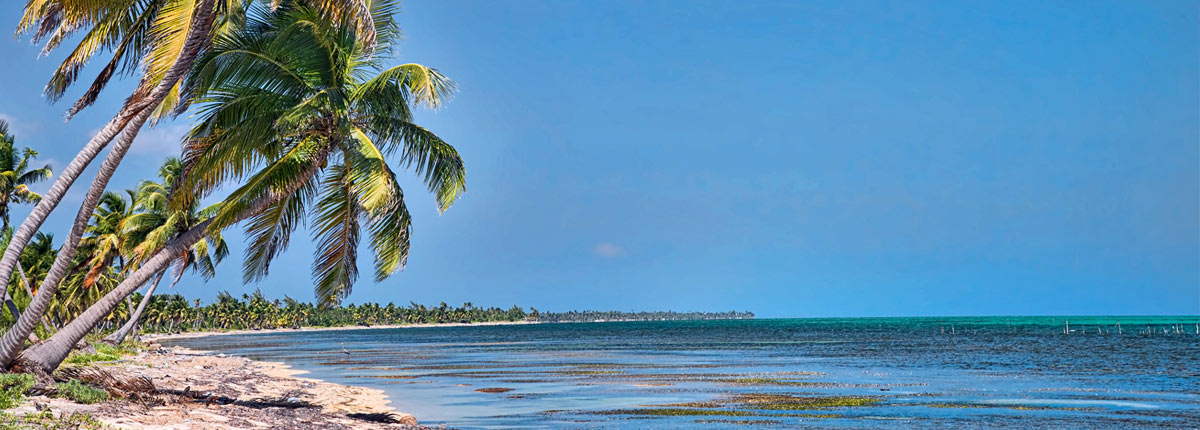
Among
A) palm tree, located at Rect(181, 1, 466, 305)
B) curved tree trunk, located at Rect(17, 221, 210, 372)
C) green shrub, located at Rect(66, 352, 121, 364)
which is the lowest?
green shrub, located at Rect(66, 352, 121, 364)

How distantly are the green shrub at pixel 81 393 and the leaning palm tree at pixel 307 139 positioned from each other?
1.42 m

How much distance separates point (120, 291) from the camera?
15.5 metres

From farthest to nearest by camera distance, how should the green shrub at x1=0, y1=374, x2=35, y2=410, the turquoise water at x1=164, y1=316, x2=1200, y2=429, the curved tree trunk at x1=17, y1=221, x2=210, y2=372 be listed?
the turquoise water at x1=164, y1=316, x2=1200, y2=429 → the curved tree trunk at x1=17, y1=221, x2=210, y2=372 → the green shrub at x1=0, y1=374, x2=35, y2=410

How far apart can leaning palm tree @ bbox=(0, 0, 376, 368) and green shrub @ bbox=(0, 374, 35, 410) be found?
1598mm

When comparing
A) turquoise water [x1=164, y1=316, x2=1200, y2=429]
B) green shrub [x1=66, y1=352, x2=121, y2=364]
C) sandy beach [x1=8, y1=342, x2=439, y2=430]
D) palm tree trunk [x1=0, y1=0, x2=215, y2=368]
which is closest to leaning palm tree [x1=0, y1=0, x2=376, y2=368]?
palm tree trunk [x1=0, y1=0, x2=215, y2=368]

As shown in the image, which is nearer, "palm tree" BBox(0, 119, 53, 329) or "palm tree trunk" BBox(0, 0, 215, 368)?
A: "palm tree trunk" BBox(0, 0, 215, 368)

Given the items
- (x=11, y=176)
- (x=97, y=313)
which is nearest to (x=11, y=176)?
(x=11, y=176)

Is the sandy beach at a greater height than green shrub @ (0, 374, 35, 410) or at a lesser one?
lesser

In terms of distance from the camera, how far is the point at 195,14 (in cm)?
1355

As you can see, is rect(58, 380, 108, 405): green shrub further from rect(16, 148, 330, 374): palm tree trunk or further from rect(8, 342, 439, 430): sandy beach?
rect(16, 148, 330, 374): palm tree trunk

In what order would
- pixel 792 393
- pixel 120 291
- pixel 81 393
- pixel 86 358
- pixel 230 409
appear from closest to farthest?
pixel 81 393
pixel 120 291
pixel 230 409
pixel 792 393
pixel 86 358

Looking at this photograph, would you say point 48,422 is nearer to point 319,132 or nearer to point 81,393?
point 81,393

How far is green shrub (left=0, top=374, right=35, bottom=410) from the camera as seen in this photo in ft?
39.1

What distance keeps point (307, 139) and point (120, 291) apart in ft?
14.1
